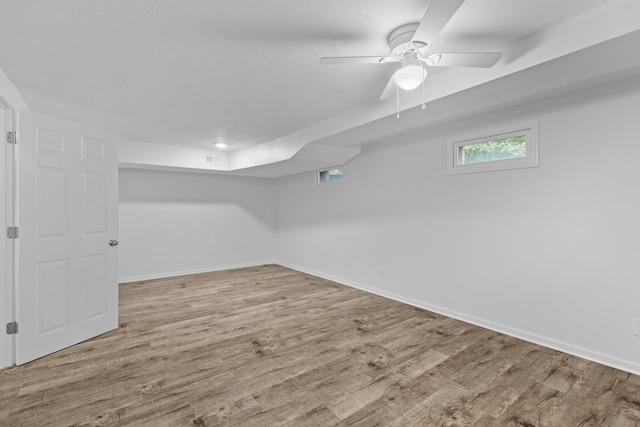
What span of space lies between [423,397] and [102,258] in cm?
314

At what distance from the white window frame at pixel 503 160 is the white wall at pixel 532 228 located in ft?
0.20

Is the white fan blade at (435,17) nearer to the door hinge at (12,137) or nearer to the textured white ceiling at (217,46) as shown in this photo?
the textured white ceiling at (217,46)

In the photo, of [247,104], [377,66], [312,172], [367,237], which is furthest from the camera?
[312,172]

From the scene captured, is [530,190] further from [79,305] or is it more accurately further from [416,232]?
[79,305]

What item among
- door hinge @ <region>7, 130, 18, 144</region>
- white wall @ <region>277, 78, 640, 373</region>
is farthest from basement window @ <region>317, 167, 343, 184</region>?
door hinge @ <region>7, 130, 18, 144</region>

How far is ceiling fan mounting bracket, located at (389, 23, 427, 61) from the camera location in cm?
182

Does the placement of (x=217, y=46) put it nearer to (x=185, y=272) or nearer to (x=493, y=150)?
(x=493, y=150)

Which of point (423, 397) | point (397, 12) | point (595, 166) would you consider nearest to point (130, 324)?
point (423, 397)

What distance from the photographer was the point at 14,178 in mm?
2406

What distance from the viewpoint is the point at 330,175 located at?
5480 millimetres

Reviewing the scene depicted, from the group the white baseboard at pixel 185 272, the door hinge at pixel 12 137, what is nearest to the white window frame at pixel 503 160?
the door hinge at pixel 12 137

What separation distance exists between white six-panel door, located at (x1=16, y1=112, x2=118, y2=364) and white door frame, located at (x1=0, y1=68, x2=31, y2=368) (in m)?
0.05

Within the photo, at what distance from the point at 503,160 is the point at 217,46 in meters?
2.85

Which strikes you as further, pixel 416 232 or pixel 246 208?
pixel 246 208
